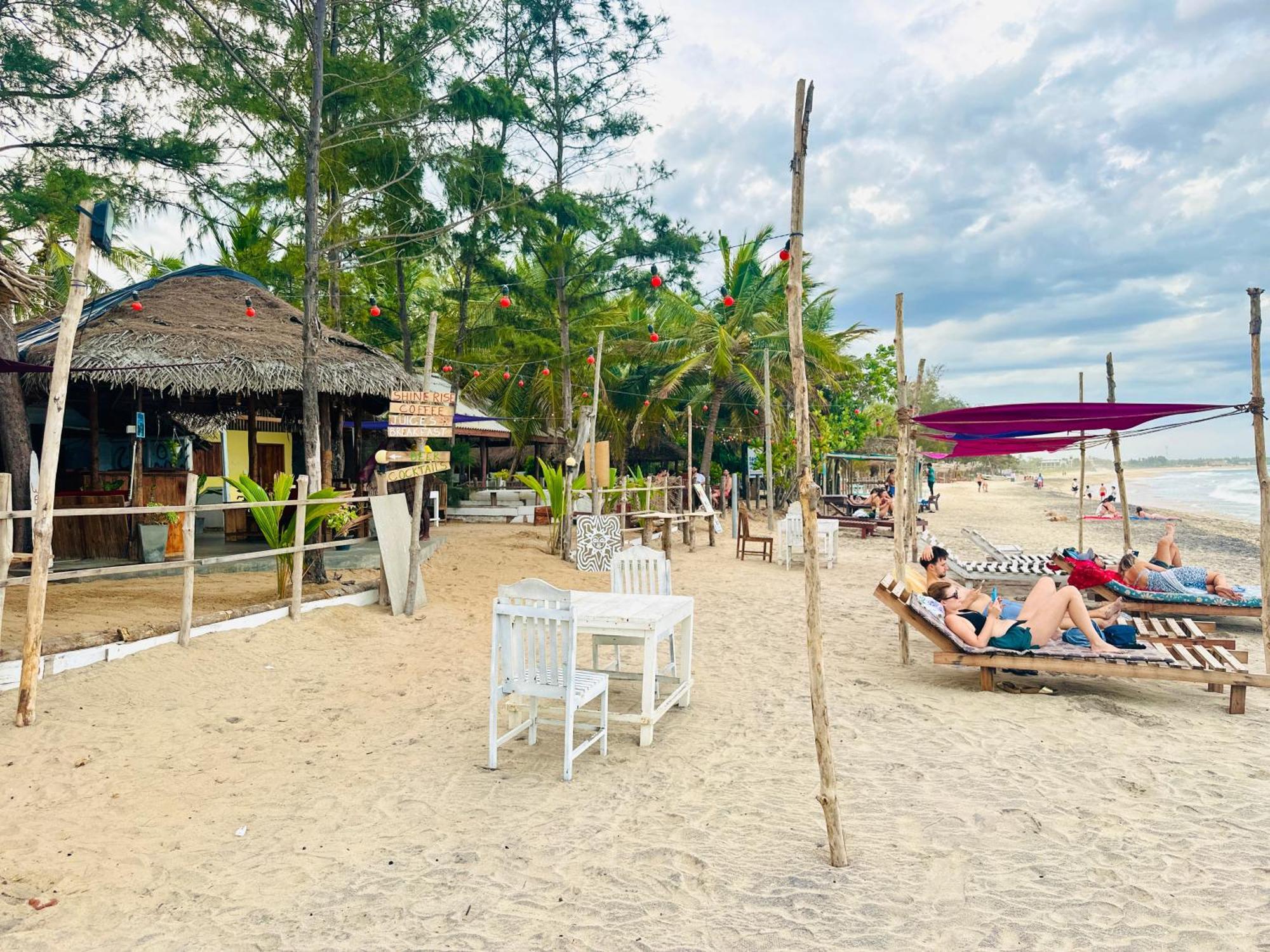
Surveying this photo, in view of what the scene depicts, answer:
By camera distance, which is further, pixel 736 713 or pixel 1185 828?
pixel 736 713

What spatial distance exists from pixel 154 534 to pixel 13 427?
66.8 inches

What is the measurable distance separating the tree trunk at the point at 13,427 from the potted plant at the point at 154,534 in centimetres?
114

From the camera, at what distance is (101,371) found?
8289mm

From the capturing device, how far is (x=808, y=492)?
3.10m

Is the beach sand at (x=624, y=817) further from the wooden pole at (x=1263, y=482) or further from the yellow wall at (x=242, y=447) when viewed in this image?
the yellow wall at (x=242, y=447)

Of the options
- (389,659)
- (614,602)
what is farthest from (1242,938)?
(389,659)

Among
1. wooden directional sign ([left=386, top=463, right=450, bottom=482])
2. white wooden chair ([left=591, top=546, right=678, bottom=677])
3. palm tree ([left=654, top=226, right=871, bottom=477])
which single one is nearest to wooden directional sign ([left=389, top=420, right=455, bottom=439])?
wooden directional sign ([left=386, top=463, right=450, bottom=482])

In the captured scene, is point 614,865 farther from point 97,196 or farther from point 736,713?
point 97,196

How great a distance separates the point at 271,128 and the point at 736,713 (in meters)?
9.55

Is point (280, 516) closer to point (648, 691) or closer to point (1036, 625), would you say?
point (648, 691)

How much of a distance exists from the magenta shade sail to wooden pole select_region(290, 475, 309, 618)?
5.15m

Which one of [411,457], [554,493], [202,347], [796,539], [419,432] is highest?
[202,347]

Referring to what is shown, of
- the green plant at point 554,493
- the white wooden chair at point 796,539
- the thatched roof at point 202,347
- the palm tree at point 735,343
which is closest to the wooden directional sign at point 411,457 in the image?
the thatched roof at point 202,347

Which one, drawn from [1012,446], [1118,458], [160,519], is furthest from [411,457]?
[1118,458]
